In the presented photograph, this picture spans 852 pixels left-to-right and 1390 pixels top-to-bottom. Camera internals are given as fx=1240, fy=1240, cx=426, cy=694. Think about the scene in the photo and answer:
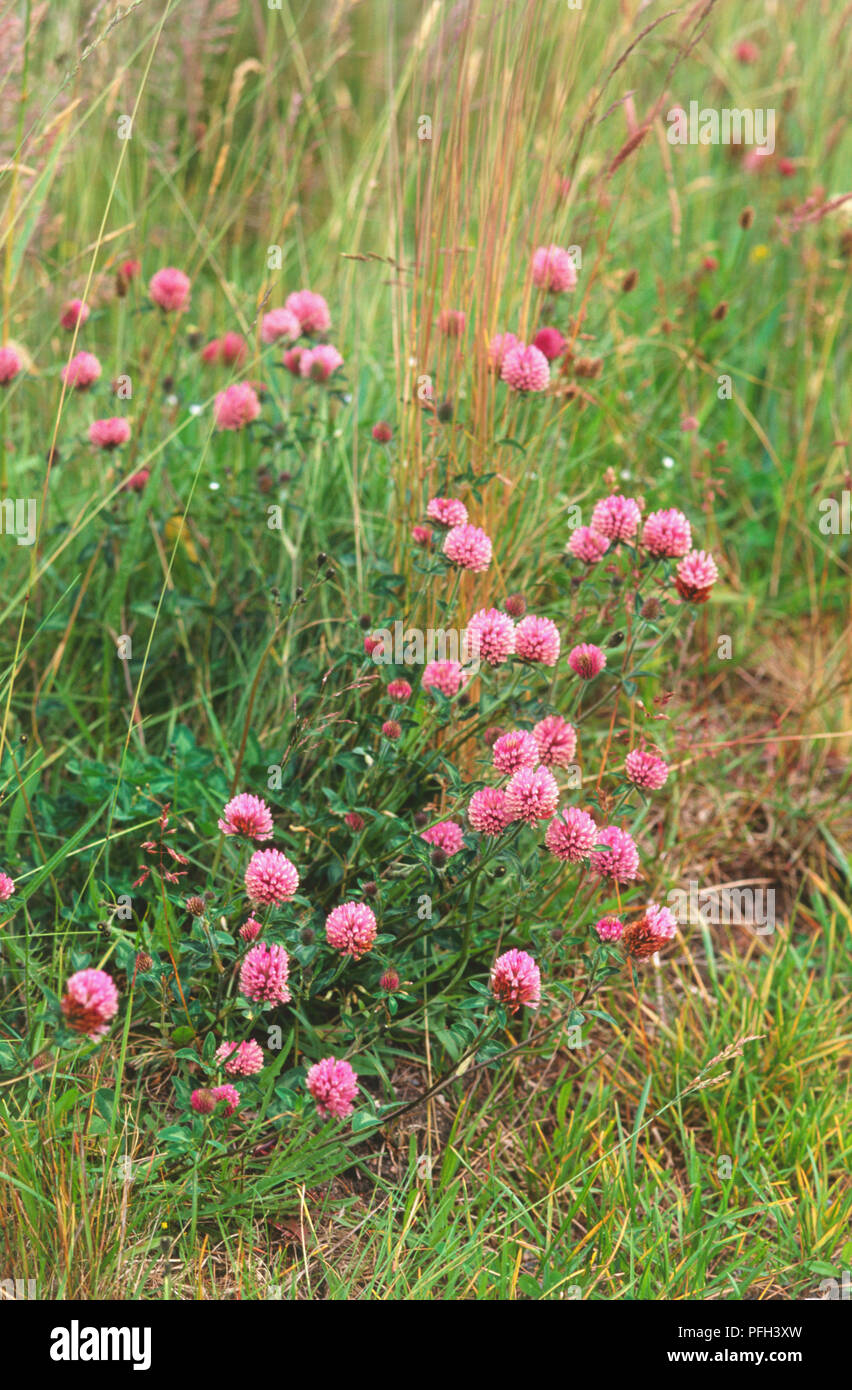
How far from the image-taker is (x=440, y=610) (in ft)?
8.00

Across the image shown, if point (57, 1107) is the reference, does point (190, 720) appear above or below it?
above

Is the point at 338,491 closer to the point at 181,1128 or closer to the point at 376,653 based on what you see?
the point at 376,653

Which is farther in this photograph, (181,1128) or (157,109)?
(157,109)

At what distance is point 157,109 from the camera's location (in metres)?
4.20

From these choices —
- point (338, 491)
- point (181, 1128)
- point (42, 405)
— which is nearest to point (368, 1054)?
point (181, 1128)

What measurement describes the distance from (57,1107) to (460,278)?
5.68ft

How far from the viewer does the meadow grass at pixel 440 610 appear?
194cm

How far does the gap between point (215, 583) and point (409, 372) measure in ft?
1.99

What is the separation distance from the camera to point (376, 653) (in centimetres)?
207

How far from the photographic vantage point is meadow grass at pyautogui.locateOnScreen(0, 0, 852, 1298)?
76.4 inches

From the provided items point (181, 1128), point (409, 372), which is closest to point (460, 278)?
point (409, 372)
